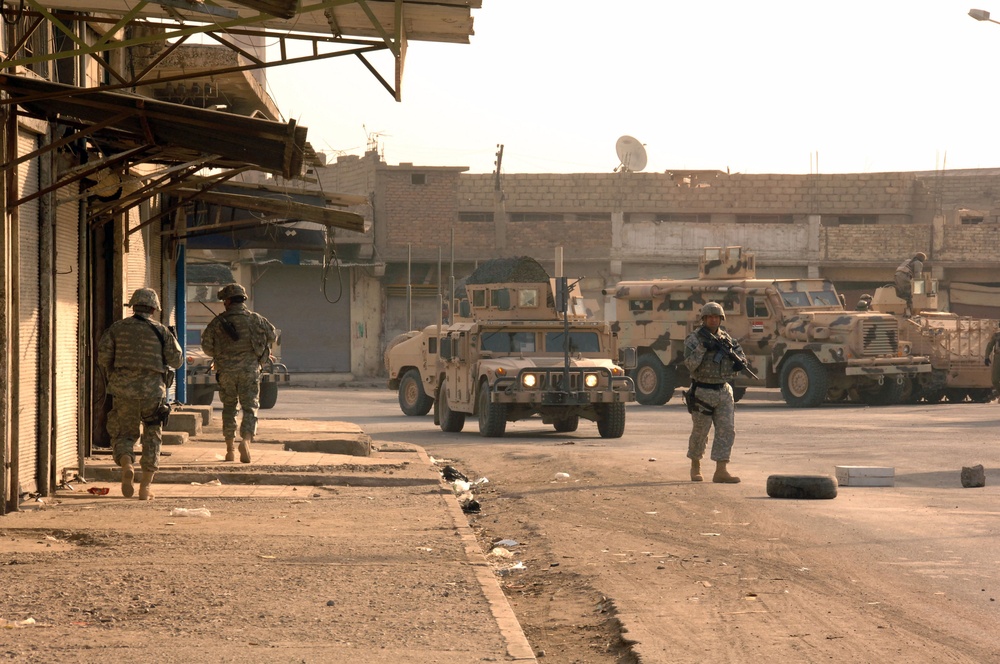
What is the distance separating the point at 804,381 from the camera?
1006 inches

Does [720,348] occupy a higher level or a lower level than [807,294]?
lower

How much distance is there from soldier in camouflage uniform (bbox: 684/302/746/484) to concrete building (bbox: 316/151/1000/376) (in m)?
28.2

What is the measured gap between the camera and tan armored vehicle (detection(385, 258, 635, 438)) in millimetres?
17703

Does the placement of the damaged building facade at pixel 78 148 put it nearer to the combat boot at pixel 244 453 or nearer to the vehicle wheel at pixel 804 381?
the combat boot at pixel 244 453

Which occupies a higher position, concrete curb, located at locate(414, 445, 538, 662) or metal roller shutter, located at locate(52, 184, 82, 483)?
metal roller shutter, located at locate(52, 184, 82, 483)

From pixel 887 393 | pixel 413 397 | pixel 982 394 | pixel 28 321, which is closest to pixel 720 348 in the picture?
pixel 28 321

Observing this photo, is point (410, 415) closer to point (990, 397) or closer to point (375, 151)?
point (990, 397)

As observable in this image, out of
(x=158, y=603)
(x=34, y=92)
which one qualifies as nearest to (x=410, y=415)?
(x=34, y=92)

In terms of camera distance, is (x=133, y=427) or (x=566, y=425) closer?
(x=133, y=427)

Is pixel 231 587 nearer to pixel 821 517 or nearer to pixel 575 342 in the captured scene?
pixel 821 517

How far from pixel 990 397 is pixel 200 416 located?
17.5m

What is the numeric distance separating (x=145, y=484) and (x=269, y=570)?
315 centimetres

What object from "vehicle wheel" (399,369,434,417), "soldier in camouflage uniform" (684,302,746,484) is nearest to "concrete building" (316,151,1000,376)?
"vehicle wheel" (399,369,434,417)

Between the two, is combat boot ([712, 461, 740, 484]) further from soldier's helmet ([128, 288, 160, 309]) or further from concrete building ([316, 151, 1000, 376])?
concrete building ([316, 151, 1000, 376])
